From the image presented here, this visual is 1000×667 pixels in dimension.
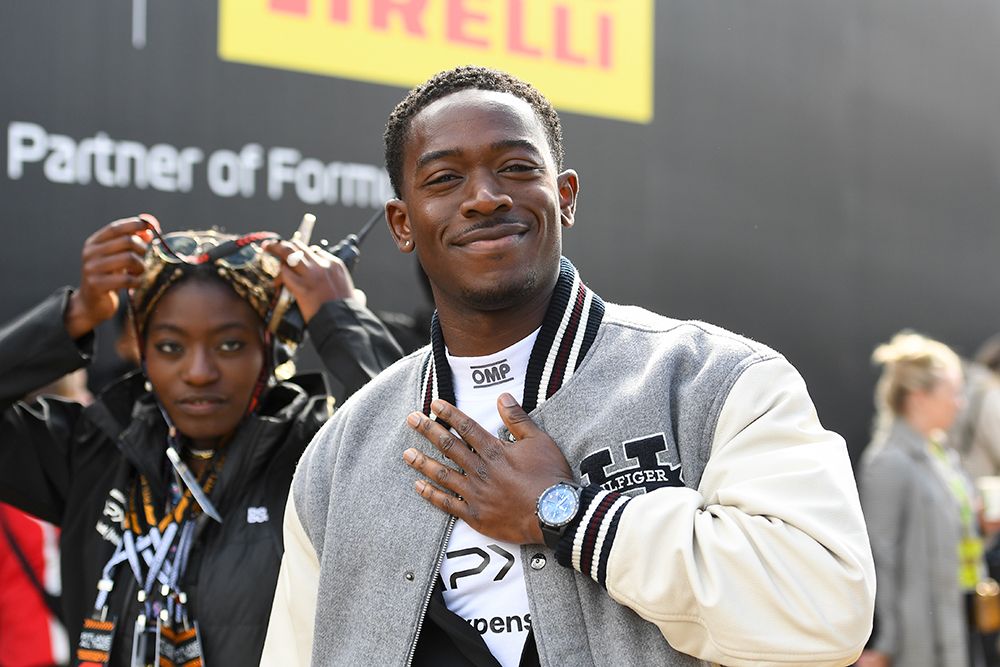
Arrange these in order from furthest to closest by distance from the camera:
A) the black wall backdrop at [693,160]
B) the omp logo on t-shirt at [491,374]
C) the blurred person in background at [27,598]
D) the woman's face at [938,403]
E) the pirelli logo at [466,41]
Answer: the woman's face at [938,403], the pirelli logo at [466,41], the black wall backdrop at [693,160], the blurred person in background at [27,598], the omp logo on t-shirt at [491,374]

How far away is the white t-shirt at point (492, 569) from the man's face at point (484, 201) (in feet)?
0.33

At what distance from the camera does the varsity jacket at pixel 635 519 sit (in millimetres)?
1410

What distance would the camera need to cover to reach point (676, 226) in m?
5.50

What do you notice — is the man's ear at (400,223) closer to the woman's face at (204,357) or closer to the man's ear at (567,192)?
the man's ear at (567,192)

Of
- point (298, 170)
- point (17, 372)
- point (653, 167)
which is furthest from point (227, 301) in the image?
point (653, 167)

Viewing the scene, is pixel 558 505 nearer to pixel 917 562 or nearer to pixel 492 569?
pixel 492 569

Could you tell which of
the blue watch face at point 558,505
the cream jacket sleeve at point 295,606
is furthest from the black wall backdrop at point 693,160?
the blue watch face at point 558,505

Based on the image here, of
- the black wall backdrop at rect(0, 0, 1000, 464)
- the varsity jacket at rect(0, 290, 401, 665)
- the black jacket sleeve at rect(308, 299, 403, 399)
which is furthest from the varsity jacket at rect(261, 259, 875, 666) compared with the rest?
the black wall backdrop at rect(0, 0, 1000, 464)

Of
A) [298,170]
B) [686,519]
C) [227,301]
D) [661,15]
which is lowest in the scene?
[686,519]

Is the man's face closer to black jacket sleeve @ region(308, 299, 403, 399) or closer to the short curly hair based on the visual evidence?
the short curly hair

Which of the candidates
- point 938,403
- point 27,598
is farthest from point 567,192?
point 938,403

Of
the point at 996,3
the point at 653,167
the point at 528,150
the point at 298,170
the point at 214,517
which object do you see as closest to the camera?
the point at 528,150

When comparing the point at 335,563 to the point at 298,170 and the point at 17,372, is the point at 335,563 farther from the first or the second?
the point at 298,170

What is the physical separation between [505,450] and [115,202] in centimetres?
268
